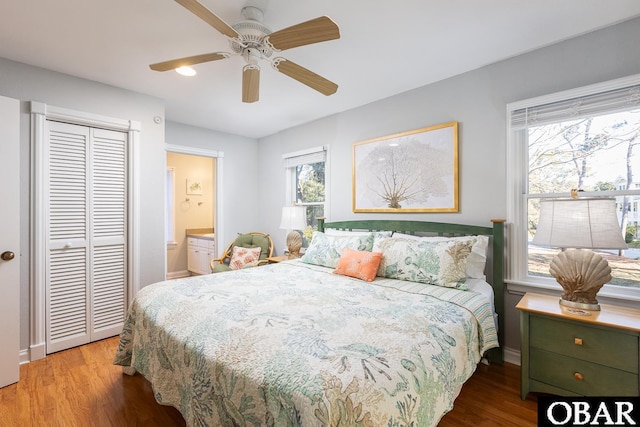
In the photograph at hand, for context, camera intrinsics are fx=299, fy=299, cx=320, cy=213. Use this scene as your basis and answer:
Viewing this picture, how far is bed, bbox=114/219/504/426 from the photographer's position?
3.40 feet

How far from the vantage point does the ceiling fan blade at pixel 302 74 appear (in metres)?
1.90

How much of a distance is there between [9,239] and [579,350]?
13.1 ft

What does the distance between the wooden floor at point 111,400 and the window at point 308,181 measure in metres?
2.52

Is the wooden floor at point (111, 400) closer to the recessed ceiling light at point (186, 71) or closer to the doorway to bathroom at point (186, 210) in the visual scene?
the recessed ceiling light at point (186, 71)

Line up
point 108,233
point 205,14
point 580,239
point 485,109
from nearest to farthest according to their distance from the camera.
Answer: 1. point 205,14
2. point 580,239
3. point 485,109
4. point 108,233

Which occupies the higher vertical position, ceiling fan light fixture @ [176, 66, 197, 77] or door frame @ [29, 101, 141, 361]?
ceiling fan light fixture @ [176, 66, 197, 77]

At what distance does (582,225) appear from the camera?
1.74 m

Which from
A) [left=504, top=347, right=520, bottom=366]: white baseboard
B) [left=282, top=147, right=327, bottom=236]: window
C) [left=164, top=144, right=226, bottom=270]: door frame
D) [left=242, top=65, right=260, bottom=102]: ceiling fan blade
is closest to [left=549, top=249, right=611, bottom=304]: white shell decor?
[left=504, top=347, right=520, bottom=366]: white baseboard

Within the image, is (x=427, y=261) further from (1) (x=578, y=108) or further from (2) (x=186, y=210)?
(2) (x=186, y=210)

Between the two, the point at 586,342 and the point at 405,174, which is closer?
the point at 586,342

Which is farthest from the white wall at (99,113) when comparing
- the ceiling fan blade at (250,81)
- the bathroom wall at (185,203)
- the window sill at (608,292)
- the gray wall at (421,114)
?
the window sill at (608,292)

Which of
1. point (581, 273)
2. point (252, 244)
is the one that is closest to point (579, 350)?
point (581, 273)

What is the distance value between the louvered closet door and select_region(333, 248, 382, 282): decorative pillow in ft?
7.63

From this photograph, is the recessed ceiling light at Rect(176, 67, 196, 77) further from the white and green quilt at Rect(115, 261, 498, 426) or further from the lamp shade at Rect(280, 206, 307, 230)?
the lamp shade at Rect(280, 206, 307, 230)
